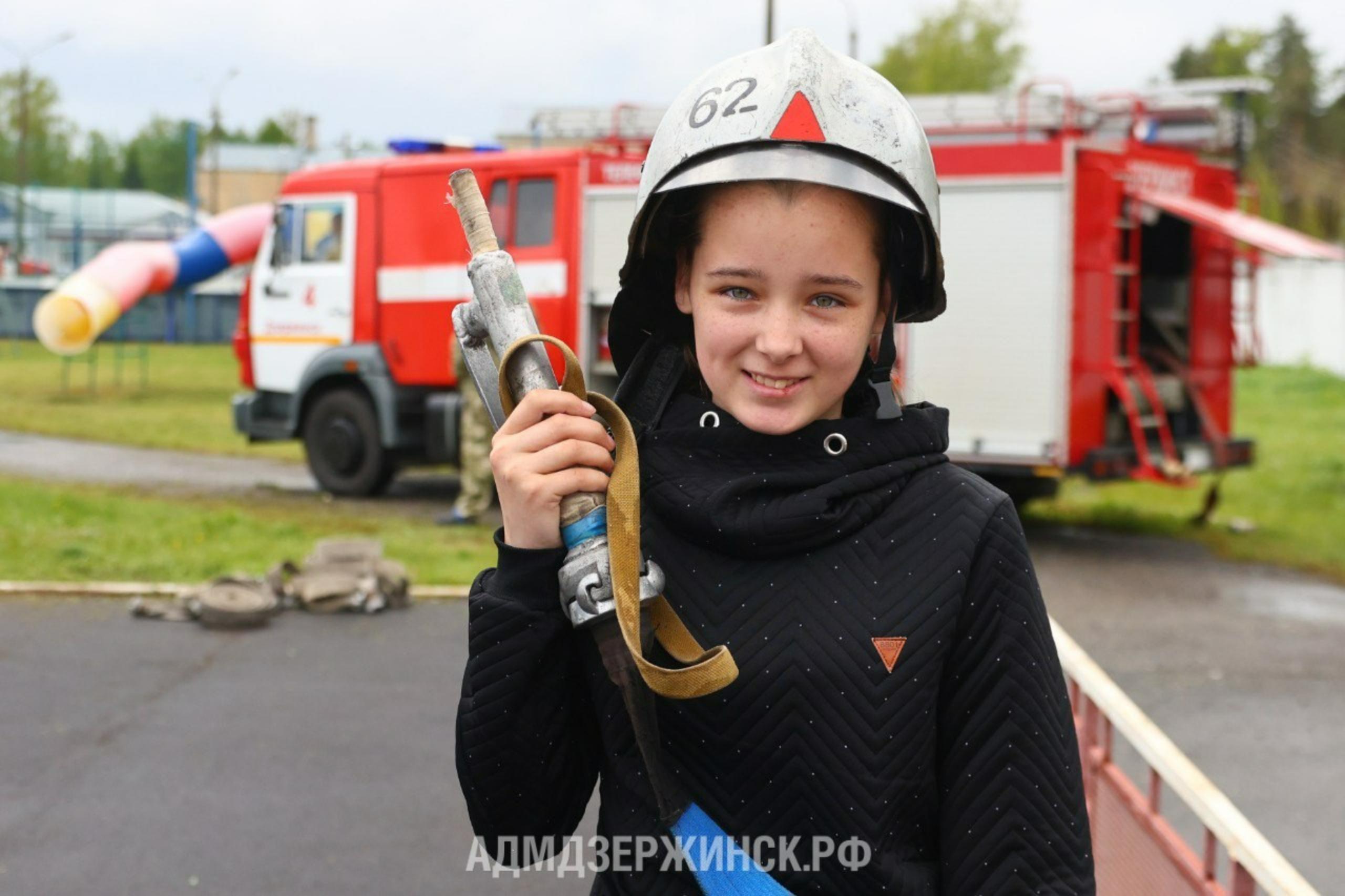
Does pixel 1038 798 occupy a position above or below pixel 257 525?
above

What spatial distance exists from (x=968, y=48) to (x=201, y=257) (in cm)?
4524

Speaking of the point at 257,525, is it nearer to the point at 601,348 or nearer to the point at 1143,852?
the point at 601,348

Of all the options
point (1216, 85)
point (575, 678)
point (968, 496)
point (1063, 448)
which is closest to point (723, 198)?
point (968, 496)

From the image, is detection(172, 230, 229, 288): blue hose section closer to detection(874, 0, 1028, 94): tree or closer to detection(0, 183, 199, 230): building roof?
detection(0, 183, 199, 230): building roof

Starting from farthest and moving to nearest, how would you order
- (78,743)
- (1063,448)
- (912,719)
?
(1063,448)
(78,743)
(912,719)

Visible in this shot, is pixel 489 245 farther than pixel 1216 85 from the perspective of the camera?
No

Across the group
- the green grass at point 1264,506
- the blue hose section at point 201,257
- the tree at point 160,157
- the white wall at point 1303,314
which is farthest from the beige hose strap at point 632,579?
the tree at point 160,157

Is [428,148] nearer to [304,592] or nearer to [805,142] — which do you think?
[304,592]

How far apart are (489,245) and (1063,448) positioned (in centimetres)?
1042

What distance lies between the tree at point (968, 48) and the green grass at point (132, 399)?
31.0m

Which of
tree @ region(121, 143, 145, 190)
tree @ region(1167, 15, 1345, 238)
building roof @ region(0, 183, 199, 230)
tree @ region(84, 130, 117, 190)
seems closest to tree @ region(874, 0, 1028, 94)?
tree @ region(1167, 15, 1345, 238)

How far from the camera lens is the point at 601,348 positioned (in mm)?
13188

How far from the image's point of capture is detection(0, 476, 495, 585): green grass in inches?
393

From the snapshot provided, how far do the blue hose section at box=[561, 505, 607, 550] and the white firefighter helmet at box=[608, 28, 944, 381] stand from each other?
35 cm
